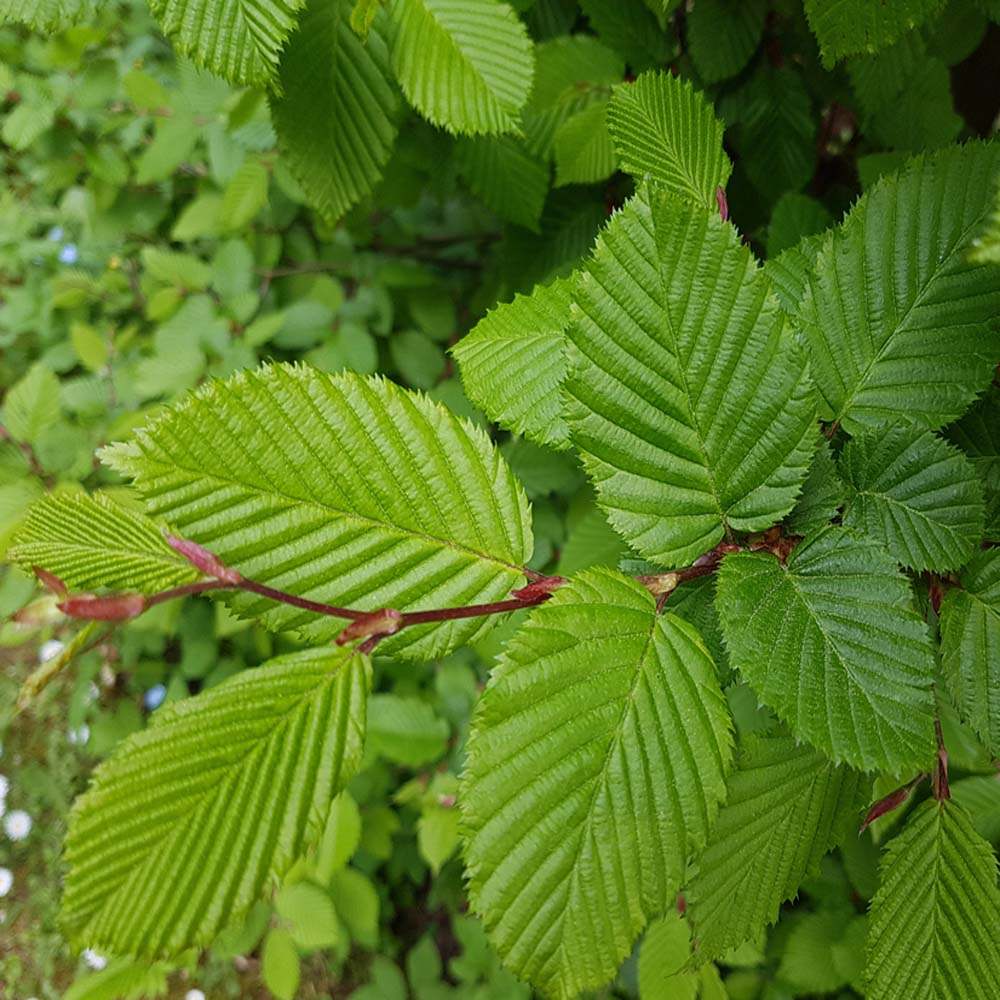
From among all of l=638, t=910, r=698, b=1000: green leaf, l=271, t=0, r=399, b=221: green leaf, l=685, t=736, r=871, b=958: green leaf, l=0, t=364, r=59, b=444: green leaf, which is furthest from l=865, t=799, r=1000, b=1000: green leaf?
l=0, t=364, r=59, b=444: green leaf

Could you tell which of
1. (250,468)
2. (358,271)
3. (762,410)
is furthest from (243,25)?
(358,271)

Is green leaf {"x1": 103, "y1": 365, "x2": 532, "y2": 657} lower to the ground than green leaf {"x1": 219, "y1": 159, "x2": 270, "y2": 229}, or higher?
higher

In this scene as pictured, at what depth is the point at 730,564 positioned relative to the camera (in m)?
0.47

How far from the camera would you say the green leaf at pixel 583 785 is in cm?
41

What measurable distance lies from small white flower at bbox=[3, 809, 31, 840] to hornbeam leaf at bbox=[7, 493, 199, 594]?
206 centimetres

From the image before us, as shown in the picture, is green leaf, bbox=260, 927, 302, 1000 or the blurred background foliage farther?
green leaf, bbox=260, 927, 302, 1000

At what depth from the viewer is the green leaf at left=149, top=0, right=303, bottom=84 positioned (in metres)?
0.62

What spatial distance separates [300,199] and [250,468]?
4.30ft

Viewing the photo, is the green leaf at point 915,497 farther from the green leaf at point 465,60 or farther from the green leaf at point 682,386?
the green leaf at point 465,60

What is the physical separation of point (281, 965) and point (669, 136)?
1677 millimetres

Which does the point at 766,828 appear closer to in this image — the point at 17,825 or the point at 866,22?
the point at 866,22

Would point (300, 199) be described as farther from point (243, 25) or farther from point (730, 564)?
point (730, 564)

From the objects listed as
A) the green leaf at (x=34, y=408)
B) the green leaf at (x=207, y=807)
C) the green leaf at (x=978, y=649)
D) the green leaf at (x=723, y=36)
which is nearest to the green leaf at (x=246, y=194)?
the green leaf at (x=34, y=408)

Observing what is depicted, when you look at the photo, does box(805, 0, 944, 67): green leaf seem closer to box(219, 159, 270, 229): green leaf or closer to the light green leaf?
the light green leaf
